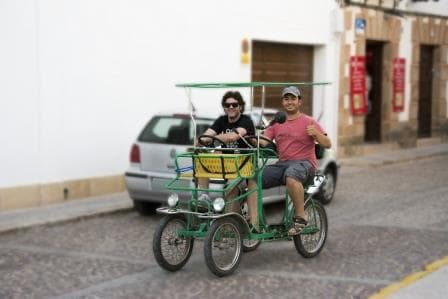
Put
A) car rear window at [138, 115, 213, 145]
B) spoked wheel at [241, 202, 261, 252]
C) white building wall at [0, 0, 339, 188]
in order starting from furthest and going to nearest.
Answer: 1. white building wall at [0, 0, 339, 188]
2. car rear window at [138, 115, 213, 145]
3. spoked wheel at [241, 202, 261, 252]

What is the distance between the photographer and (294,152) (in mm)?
7555

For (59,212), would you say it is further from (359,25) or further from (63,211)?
(359,25)

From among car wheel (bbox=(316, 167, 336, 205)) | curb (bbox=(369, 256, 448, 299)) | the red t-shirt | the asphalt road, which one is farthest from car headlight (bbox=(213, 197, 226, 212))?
car wheel (bbox=(316, 167, 336, 205))

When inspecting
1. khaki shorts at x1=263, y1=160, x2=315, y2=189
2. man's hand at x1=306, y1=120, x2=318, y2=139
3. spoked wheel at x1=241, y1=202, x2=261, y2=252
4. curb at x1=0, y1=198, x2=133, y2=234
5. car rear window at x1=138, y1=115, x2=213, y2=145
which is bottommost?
curb at x1=0, y1=198, x2=133, y2=234

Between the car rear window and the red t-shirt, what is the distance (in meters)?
2.31

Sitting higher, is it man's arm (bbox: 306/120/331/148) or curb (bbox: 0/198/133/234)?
man's arm (bbox: 306/120/331/148)

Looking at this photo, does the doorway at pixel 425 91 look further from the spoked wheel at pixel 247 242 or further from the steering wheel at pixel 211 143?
the steering wheel at pixel 211 143

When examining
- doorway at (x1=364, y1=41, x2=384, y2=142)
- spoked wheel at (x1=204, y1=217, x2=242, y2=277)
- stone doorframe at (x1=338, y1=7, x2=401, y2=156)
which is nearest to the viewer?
spoked wheel at (x1=204, y1=217, x2=242, y2=277)

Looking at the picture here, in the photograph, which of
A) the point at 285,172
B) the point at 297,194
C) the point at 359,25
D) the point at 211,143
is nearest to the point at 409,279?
the point at 297,194

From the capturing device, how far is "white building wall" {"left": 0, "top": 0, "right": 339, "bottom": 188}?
1088 cm

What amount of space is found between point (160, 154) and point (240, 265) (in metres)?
2.89

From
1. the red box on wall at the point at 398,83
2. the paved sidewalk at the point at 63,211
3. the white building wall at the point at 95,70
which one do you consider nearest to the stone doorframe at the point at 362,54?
the red box on wall at the point at 398,83

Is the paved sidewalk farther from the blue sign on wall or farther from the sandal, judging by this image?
the blue sign on wall

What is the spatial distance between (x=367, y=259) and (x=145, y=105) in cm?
620
